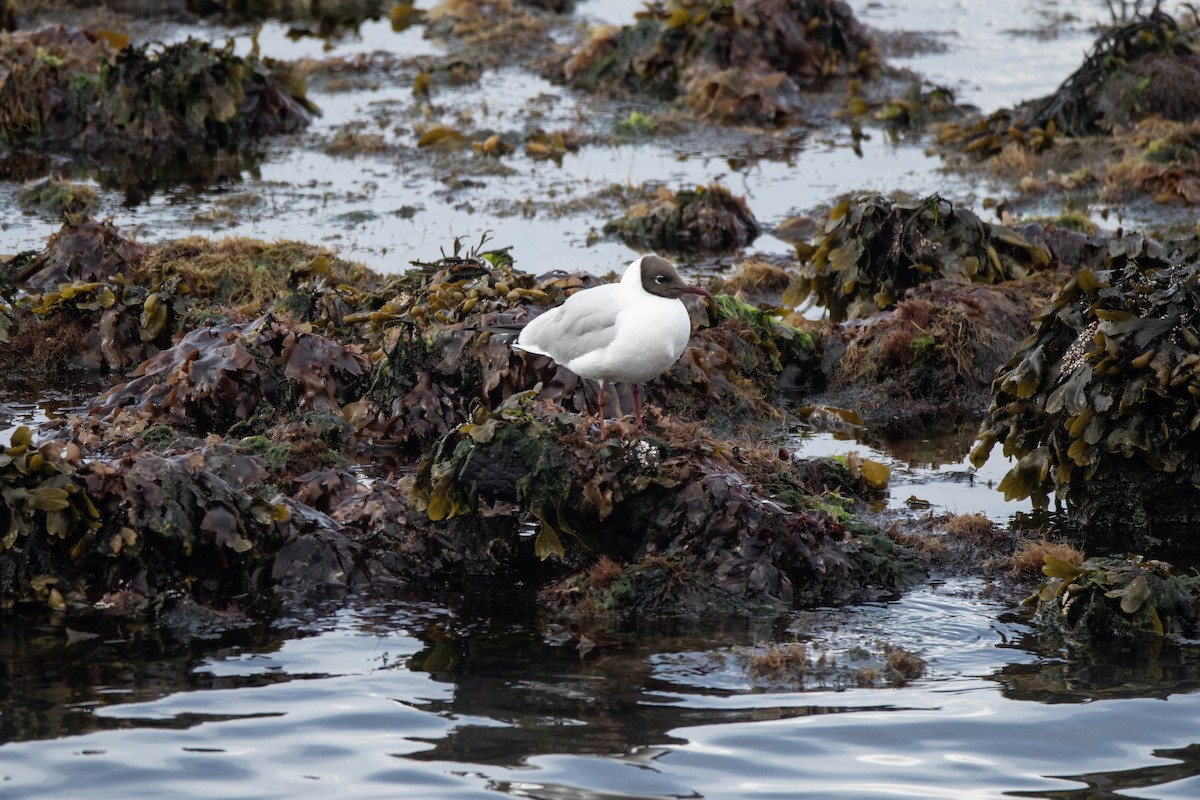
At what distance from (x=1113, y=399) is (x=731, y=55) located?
1089 cm

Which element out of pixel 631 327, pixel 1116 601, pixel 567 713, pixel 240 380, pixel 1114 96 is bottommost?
pixel 567 713

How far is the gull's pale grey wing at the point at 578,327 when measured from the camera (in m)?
7.29

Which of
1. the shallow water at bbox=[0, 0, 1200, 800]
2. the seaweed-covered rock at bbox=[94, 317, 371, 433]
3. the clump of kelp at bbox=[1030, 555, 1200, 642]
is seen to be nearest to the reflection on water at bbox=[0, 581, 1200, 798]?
the shallow water at bbox=[0, 0, 1200, 800]

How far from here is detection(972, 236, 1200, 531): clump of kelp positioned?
303 inches

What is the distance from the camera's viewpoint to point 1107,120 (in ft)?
51.0

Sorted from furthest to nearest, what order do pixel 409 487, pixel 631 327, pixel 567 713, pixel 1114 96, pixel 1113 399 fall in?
pixel 1114 96 → pixel 1113 399 → pixel 409 487 → pixel 631 327 → pixel 567 713

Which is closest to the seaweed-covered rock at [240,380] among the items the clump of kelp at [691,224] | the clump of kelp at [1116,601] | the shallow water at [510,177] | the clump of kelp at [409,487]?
the clump of kelp at [409,487]

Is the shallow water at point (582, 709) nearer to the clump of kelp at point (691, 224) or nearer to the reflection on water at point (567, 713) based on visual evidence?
the reflection on water at point (567, 713)

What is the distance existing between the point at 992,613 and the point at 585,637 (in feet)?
6.01

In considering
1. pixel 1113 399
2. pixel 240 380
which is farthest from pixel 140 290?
pixel 1113 399

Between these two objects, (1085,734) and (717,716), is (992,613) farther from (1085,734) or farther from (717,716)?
(717,716)

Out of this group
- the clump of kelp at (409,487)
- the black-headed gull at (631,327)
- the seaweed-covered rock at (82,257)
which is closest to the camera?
the clump of kelp at (409,487)

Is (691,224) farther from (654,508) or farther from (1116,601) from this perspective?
(1116,601)

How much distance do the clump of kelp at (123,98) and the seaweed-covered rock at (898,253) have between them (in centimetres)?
761
